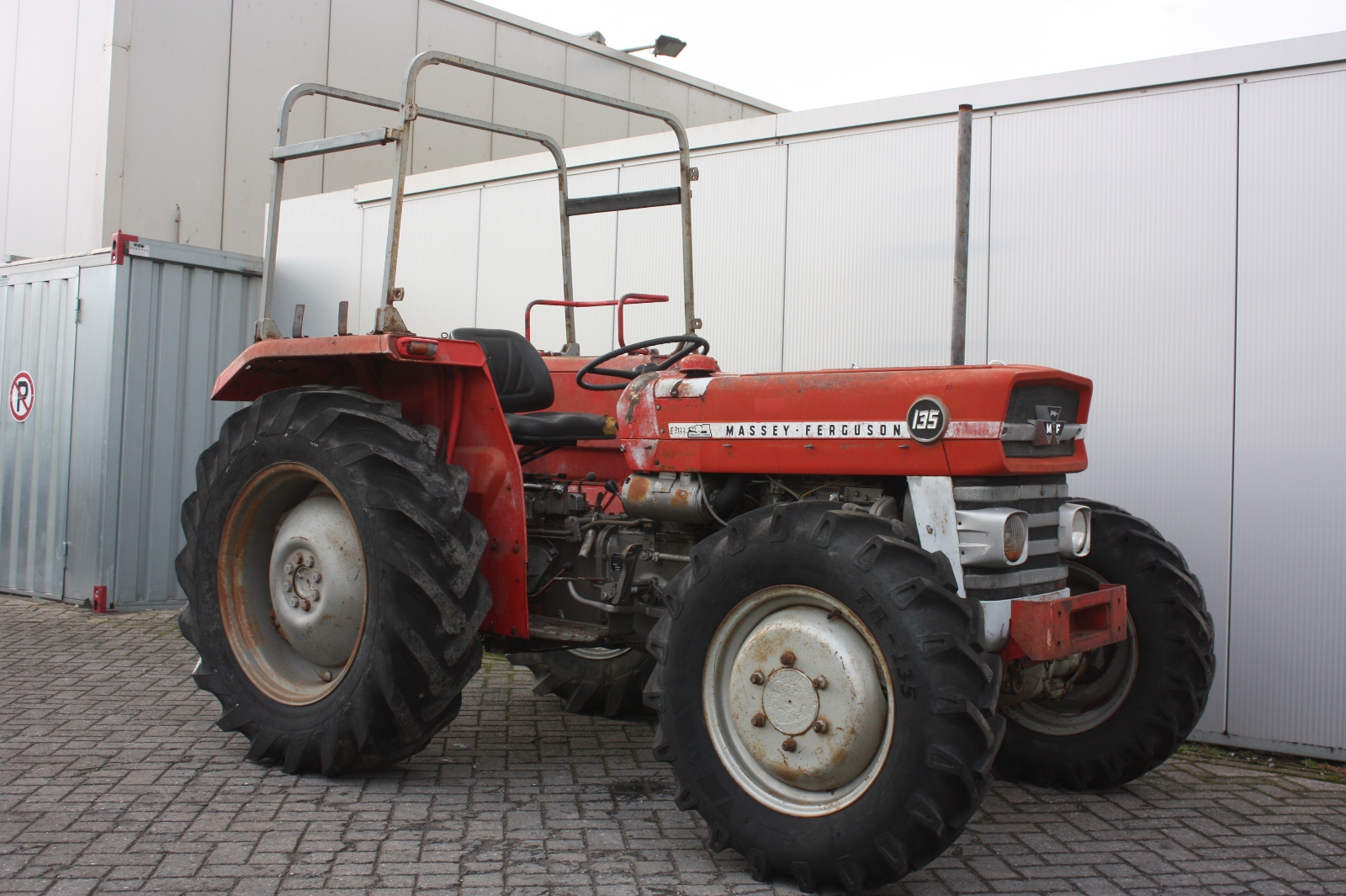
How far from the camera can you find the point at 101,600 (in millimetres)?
7094

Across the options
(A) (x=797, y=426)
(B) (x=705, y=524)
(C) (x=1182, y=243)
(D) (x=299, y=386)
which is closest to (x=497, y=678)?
(D) (x=299, y=386)

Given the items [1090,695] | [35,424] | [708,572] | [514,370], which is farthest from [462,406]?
[35,424]

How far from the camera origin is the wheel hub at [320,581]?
12.4ft

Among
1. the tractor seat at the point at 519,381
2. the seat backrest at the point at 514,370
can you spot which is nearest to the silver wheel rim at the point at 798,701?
the tractor seat at the point at 519,381

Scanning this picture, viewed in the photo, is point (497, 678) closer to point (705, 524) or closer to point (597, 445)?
point (597, 445)

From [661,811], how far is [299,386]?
6.52 feet

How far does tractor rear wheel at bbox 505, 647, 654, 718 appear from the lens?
457 centimetres

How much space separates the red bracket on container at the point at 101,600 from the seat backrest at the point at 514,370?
4052 millimetres

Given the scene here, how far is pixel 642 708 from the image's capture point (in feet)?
15.5

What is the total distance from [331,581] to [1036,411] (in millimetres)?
2303

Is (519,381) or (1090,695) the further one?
(519,381)

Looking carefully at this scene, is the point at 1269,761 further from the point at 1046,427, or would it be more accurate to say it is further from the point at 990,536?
the point at 990,536

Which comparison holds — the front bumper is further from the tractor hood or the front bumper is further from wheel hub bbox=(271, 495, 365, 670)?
wheel hub bbox=(271, 495, 365, 670)

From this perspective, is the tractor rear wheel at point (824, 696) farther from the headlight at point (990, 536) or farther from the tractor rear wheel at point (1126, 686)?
the tractor rear wheel at point (1126, 686)
